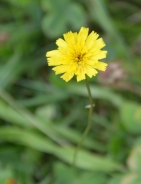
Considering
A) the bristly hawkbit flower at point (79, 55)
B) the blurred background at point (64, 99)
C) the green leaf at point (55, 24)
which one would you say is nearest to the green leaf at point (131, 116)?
the blurred background at point (64, 99)

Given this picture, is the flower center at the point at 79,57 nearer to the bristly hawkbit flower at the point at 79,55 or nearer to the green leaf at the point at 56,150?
the bristly hawkbit flower at the point at 79,55

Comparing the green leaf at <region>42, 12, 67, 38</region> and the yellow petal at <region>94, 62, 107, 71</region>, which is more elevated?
the green leaf at <region>42, 12, 67, 38</region>

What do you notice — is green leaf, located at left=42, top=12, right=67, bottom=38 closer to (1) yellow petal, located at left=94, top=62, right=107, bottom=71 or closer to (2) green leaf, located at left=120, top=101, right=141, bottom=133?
(2) green leaf, located at left=120, top=101, right=141, bottom=133

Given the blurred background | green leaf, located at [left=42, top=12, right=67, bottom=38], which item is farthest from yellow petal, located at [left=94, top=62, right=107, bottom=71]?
green leaf, located at [left=42, top=12, right=67, bottom=38]

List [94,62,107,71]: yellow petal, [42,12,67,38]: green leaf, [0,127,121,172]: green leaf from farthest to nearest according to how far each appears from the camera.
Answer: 1. [42,12,67,38]: green leaf
2. [0,127,121,172]: green leaf
3. [94,62,107,71]: yellow petal

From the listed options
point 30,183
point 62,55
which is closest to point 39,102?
point 30,183

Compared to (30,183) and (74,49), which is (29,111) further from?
(74,49)
